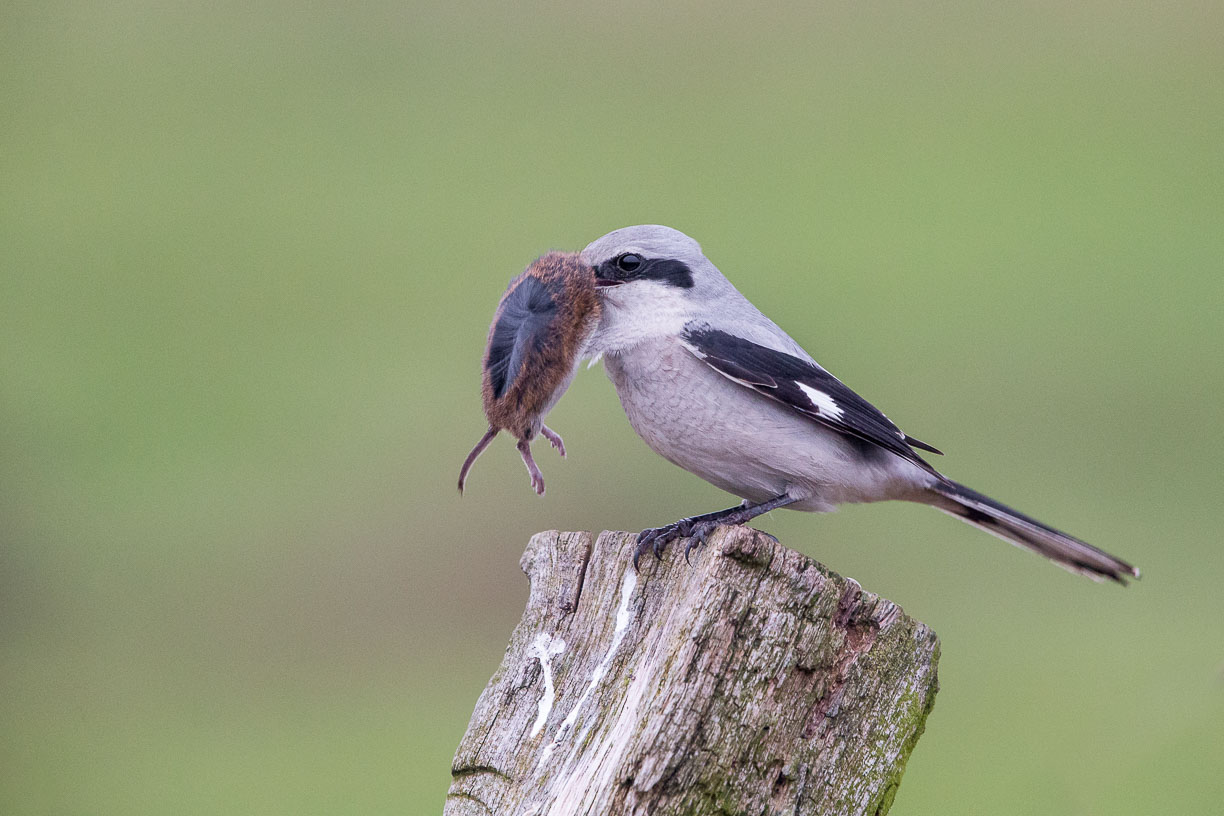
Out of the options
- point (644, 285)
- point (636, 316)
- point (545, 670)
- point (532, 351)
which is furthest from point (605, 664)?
point (644, 285)

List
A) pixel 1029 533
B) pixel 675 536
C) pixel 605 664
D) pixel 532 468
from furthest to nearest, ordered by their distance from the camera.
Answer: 1. pixel 1029 533
2. pixel 532 468
3. pixel 675 536
4. pixel 605 664

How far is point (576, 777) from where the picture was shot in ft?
8.29

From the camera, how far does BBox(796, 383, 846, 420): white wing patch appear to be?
396 centimetres

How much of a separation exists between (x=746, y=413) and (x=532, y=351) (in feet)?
2.35

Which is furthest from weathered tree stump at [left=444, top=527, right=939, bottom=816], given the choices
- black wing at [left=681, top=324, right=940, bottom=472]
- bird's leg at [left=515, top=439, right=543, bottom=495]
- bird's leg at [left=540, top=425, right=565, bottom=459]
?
black wing at [left=681, top=324, right=940, bottom=472]

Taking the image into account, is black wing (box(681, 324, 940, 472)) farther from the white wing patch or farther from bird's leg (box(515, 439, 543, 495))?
bird's leg (box(515, 439, 543, 495))

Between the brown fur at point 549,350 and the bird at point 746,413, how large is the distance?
15 centimetres

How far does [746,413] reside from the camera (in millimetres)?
3990

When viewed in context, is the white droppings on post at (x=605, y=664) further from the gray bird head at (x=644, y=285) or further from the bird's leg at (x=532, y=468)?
the gray bird head at (x=644, y=285)

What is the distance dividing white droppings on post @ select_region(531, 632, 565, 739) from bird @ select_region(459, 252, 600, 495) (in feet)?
2.57

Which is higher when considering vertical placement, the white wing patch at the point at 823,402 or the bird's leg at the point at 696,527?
the white wing patch at the point at 823,402

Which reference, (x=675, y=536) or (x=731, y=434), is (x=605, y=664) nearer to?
(x=675, y=536)

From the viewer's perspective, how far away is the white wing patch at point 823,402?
13.0ft

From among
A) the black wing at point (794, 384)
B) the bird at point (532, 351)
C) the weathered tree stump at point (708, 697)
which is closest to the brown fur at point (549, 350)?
the bird at point (532, 351)
